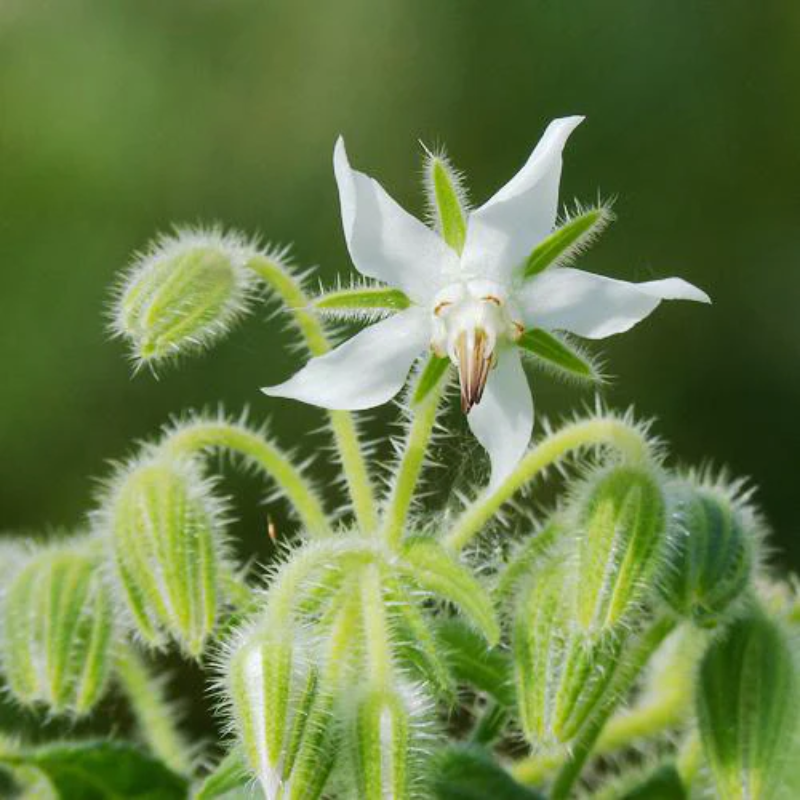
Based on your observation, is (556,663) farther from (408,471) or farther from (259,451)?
(259,451)

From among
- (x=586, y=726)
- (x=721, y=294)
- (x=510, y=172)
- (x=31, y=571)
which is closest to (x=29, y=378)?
(x=510, y=172)

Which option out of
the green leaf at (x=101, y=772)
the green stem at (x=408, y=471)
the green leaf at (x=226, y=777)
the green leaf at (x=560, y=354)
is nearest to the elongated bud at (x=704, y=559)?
the green leaf at (x=560, y=354)

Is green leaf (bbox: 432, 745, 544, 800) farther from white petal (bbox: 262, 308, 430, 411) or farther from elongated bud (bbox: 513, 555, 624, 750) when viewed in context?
white petal (bbox: 262, 308, 430, 411)

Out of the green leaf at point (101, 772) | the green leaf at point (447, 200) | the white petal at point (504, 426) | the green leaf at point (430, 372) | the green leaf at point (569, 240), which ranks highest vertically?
the green leaf at point (447, 200)

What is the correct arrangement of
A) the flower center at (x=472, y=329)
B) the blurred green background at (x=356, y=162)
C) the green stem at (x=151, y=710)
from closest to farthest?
the flower center at (x=472, y=329), the green stem at (x=151, y=710), the blurred green background at (x=356, y=162)

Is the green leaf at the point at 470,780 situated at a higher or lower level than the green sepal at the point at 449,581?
lower

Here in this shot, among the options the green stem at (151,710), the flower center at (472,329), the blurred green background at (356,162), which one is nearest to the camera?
the flower center at (472,329)

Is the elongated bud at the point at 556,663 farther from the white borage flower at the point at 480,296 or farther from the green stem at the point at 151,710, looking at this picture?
the green stem at the point at 151,710

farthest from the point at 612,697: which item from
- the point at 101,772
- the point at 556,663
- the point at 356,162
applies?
the point at 356,162
